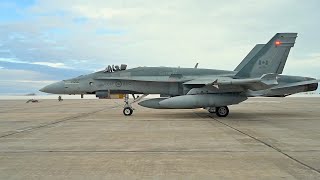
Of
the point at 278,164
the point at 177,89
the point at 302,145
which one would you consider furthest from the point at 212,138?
the point at 177,89

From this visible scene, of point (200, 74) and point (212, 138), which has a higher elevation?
point (200, 74)

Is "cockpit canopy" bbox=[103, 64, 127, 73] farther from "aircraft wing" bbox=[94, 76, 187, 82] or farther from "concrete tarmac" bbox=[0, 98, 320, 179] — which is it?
"concrete tarmac" bbox=[0, 98, 320, 179]

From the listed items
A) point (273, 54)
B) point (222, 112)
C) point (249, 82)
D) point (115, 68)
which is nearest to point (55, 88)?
point (115, 68)

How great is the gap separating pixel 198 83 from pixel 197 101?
826 mm

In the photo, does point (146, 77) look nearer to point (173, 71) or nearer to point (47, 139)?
point (173, 71)

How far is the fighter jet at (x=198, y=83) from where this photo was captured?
14.6m

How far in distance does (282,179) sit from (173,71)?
1182cm

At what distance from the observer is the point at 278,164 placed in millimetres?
5285

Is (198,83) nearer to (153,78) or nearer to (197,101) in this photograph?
(197,101)

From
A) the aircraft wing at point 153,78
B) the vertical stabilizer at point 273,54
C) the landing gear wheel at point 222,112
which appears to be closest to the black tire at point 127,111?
the aircraft wing at point 153,78

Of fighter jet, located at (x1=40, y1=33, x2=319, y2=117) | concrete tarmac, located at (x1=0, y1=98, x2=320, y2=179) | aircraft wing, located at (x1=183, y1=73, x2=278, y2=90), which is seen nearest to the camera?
concrete tarmac, located at (x1=0, y1=98, x2=320, y2=179)

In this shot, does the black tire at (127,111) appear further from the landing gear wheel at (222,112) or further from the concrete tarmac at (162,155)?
the concrete tarmac at (162,155)

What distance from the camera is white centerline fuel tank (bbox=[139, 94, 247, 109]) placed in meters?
14.1

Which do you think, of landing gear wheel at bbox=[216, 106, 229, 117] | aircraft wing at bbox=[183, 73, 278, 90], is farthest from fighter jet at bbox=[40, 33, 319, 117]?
aircraft wing at bbox=[183, 73, 278, 90]
